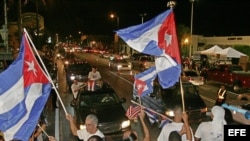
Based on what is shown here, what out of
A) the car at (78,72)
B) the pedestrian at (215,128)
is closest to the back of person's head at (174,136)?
the pedestrian at (215,128)

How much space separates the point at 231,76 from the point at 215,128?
22.6 m

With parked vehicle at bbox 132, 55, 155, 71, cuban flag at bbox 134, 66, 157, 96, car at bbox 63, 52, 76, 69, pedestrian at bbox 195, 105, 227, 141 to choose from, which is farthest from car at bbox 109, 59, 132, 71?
pedestrian at bbox 195, 105, 227, 141

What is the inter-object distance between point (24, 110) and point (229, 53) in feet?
95.5

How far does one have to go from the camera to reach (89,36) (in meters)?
146

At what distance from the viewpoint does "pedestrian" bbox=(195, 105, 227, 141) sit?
6203 mm

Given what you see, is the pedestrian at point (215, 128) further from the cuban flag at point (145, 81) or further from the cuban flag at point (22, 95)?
the cuban flag at point (22, 95)

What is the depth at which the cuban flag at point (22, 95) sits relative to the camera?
6512 mm

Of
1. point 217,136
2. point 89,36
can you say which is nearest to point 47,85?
point 217,136

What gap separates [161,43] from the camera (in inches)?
310

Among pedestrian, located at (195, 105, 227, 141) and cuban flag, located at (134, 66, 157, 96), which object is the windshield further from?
pedestrian, located at (195, 105, 227, 141)

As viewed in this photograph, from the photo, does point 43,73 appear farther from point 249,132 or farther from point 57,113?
point 57,113

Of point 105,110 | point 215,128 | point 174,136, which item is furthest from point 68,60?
point 215,128

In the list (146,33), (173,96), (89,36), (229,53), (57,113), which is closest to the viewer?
(146,33)

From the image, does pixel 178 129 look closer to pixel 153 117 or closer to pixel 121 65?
pixel 153 117
